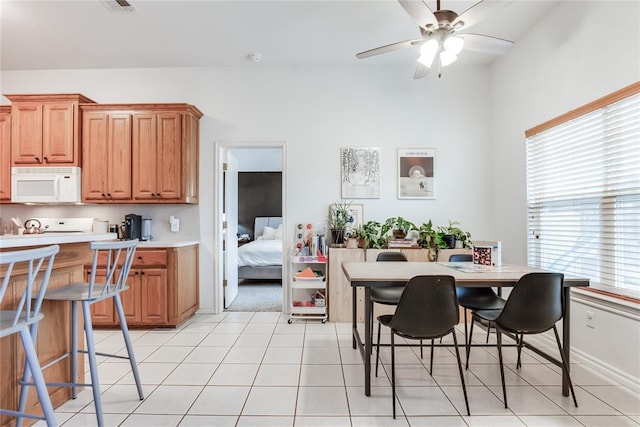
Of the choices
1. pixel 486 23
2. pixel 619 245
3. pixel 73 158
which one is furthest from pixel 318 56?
pixel 619 245

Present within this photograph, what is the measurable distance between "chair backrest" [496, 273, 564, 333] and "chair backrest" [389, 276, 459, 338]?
14.2 inches

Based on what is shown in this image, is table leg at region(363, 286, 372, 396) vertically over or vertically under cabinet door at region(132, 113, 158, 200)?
under

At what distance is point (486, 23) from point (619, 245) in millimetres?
2305

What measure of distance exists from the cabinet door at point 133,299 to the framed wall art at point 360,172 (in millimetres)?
2523

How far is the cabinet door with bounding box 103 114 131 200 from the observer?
11.9ft

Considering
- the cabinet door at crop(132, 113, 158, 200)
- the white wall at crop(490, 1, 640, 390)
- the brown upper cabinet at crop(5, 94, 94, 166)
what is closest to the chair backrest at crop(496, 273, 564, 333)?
the white wall at crop(490, 1, 640, 390)

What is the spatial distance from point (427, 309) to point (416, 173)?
2.42m

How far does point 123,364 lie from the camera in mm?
2639

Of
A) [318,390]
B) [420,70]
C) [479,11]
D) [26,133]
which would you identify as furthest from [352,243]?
[26,133]

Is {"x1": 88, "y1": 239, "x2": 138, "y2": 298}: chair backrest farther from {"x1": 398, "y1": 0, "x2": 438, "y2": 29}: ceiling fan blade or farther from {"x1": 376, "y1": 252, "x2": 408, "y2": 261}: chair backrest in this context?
{"x1": 398, "y1": 0, "x2": 438, "y2": 29}: ceiling fan blade

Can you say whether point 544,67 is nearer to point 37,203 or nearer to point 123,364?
point 123,364

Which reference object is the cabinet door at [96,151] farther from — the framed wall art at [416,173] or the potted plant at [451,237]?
the potted plant at [451,237]

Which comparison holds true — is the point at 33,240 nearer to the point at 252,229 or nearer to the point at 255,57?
the point at 255,57

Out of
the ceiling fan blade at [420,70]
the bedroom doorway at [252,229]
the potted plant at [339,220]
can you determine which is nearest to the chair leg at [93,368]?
the bedroom doorway at [252,229]
